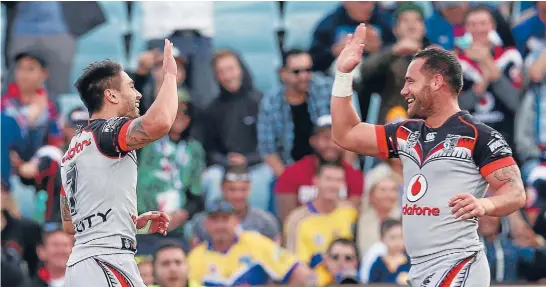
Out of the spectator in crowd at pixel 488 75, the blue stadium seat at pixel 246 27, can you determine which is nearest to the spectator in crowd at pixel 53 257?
the blue stadium seat at pixel 246 27

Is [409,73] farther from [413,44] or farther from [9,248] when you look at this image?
[9,248]

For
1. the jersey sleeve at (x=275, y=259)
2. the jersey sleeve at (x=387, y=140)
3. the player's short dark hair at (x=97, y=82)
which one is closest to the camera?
the player's short dark hair at (x=97, y=82)

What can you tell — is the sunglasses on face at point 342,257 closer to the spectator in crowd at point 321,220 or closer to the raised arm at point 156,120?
the spectator in crowd at point 321,220

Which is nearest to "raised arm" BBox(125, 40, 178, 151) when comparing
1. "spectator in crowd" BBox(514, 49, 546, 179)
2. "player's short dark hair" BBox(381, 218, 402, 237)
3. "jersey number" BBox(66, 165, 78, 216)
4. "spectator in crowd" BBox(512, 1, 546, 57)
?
"jersey number" BBox(66, 165, 78, 216)

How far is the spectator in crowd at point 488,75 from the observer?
12.5m

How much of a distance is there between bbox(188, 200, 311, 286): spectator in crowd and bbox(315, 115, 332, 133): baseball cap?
145 cm

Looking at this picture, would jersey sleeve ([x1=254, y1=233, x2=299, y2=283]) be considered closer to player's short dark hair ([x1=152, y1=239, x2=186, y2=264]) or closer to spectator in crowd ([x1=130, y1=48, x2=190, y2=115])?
player's short dark hair ([x1=152, y1=239, x2=186, y2=264])

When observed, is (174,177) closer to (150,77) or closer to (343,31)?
(150,77)

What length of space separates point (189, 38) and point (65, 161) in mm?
6273

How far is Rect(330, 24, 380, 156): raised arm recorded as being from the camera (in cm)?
724

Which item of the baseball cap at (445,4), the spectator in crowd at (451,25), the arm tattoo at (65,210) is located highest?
the baseball cap at (445,4)

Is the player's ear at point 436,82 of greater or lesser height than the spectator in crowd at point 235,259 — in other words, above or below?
above

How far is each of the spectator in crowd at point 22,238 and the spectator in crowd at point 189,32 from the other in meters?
2.47

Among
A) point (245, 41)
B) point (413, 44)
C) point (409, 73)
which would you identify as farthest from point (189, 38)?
point (409, 73)
